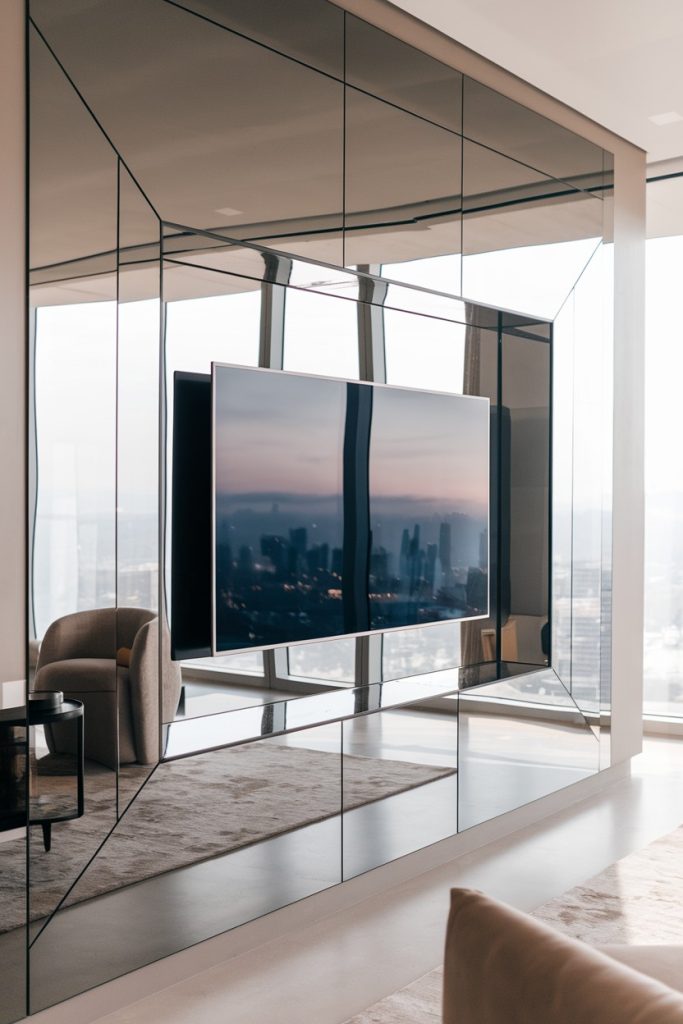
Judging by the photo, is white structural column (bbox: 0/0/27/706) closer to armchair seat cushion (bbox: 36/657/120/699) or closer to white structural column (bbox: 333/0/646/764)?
armchair seat cushion (bbox: 36/657/120/699)

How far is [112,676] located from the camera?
279 centimetres

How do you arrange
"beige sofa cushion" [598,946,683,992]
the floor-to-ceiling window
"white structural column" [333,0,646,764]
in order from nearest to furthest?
"beige sofa cushion" [598,946,683,992], "white structural column" [333,0,646,764], the floor-to-ceiling window

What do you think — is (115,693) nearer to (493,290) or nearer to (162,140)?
(162,140)

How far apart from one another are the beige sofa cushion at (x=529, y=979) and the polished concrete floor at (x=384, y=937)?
183 cm

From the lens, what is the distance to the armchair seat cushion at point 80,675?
2.65 m

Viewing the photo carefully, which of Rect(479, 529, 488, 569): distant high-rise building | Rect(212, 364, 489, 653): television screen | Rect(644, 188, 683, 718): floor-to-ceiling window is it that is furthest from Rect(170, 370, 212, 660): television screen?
Rect(644, 188, 683, 718): floor-to-ceiling window

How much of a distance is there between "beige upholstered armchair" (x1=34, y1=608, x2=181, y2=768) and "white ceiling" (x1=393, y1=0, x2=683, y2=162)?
2295 millimetres

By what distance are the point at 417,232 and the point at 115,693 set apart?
1935 millimetres

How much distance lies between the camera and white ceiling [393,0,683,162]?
365 cm

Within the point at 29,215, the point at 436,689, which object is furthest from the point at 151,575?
the point at 436,689

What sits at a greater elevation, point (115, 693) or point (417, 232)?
point (417, 232)

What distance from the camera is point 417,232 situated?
3756mm

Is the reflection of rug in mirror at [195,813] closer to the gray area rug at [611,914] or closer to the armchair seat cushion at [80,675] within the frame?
the armchair seat cushion at [80,675]

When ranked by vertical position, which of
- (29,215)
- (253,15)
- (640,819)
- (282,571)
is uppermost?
(253,15)
